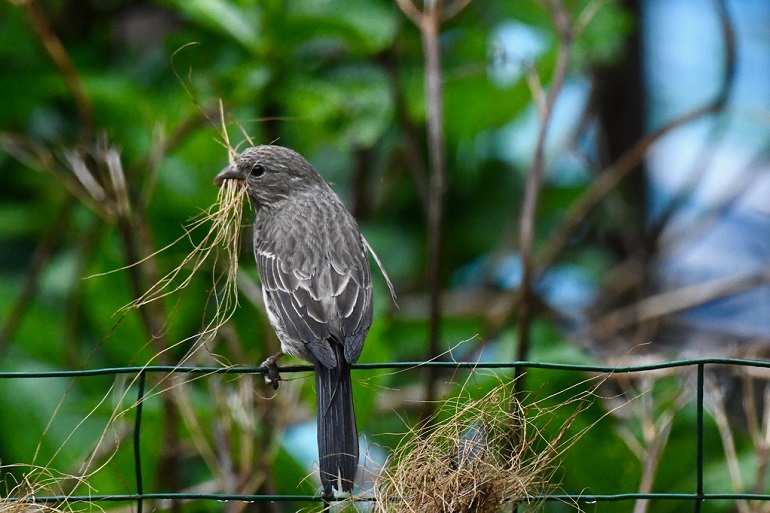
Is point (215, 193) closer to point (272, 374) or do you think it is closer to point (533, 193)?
point (533, 193)

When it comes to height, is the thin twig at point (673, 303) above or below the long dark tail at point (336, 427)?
below

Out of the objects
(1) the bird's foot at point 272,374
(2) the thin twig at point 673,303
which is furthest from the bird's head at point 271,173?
(2) the thin twig at point 673,303

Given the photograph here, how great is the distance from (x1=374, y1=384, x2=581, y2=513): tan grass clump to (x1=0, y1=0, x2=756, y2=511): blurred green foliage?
1889 millimetres

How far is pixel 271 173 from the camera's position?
4.96 m

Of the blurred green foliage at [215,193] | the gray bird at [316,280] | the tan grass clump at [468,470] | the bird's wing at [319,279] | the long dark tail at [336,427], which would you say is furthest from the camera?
the blurred green foliage at [215,193]

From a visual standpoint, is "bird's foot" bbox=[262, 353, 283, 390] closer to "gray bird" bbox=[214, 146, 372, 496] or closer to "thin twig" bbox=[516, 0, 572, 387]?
"gray bird" bbox=[214, 146, 372, 496]

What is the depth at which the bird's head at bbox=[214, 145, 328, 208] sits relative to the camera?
193 inches

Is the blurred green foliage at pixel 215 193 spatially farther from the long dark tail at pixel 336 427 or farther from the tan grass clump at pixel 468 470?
the tan grass clump at pixel 468 470

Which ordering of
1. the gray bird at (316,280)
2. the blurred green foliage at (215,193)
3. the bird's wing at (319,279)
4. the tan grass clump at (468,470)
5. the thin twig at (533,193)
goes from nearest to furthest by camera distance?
the tan grass clump at (468,470)
the gray bird at (316,280)
the bird's wing at (319,279)
the thin twig at (533,193)
the blurred green foliage at (215,193)

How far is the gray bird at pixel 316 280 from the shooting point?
3.84 meters

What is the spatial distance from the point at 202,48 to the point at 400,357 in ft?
7.09

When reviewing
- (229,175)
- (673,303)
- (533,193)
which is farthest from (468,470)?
(673,303)

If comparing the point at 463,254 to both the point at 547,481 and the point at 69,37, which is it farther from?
the point at 547,481

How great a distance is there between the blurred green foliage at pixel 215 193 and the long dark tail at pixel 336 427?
1.30 m
